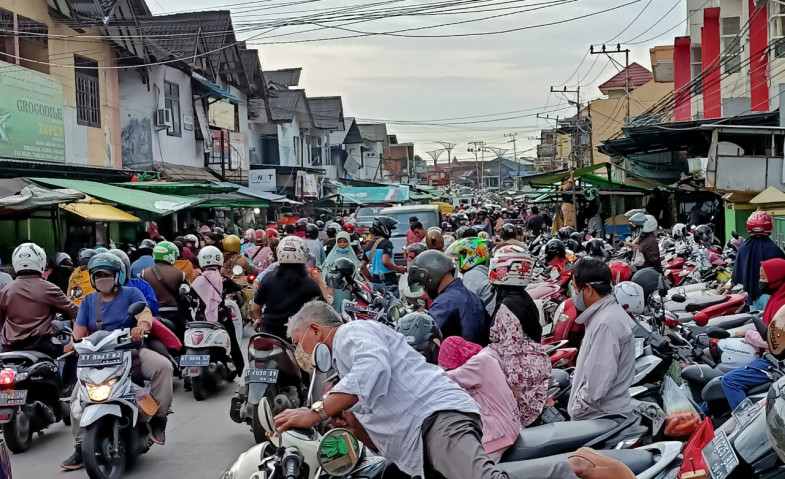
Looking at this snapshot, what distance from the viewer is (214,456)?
8141 mm

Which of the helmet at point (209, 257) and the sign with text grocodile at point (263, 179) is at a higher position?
the sign with text grocodile at point (263, 179)

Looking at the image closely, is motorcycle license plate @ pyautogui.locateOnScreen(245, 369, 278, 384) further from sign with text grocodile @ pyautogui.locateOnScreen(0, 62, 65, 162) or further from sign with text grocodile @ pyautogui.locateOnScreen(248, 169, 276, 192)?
sign with text grocodile @ pyautogui.locateOnScreen(248, 169, 276, 192)

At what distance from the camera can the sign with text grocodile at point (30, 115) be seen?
18.8 m

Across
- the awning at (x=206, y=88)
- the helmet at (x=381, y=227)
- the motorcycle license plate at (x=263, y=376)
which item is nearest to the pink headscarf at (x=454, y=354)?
the motorcycle license plate at (x=263, y=376)

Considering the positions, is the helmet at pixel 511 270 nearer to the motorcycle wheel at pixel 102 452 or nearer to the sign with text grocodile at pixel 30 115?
the motorcycle wheel at pixel 102 452

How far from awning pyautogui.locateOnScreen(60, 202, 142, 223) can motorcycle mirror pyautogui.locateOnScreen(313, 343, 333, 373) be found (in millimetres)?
13488

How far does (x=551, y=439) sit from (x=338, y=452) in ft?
4.95

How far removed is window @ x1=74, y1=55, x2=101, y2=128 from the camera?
78.3ft

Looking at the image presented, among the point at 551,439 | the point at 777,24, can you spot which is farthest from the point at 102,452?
the point at 777,24

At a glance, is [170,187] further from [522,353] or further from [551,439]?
[551,439]

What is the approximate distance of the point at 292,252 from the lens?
28.5 feet

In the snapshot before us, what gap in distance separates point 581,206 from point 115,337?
1051 inches

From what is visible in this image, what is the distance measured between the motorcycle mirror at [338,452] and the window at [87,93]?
21.5 m

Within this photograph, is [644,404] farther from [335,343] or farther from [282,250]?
[282,250]
